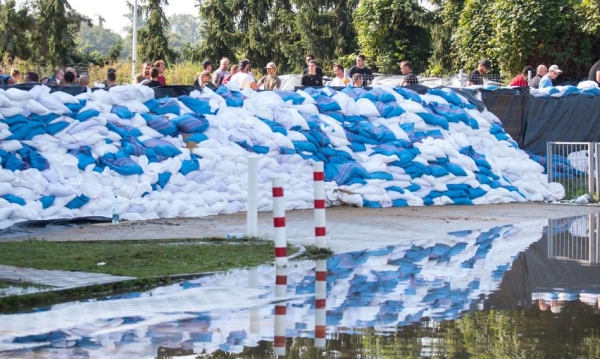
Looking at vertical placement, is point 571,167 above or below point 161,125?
below

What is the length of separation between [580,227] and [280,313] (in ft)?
27.7

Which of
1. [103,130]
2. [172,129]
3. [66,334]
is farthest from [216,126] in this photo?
[66,334]

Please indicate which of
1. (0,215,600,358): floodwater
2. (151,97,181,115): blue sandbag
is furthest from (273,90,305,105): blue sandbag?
(0,215,600,358): floodwater

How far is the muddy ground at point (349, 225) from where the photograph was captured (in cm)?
1355

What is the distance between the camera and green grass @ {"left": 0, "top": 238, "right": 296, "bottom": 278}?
10.5 meters

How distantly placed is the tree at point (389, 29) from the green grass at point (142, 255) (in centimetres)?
3483

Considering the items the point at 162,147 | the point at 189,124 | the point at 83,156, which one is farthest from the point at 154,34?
the point at 83,156

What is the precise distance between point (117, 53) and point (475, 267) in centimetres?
4123

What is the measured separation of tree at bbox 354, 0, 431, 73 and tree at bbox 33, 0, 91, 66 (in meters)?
38.1

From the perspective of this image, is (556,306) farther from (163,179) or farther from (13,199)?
(163,179)

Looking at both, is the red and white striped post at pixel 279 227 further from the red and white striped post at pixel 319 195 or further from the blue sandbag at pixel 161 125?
the blue sandbag at pixel 161 125

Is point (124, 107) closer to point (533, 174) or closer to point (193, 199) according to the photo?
point (193, 199)

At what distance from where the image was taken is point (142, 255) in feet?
37.0

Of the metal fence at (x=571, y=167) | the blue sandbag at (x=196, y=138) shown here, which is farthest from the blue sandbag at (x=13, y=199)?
the metal fence at (x=571, y=167)
